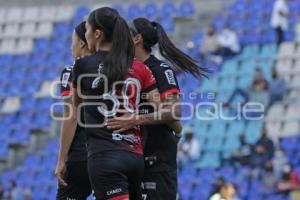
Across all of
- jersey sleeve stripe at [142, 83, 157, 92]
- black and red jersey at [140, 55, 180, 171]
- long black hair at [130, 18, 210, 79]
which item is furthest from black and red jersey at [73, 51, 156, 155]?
long black hair at [130, 18, 210, 79]

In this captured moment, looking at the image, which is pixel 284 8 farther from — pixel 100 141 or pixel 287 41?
pixel 100 141

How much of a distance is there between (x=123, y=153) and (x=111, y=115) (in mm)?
256

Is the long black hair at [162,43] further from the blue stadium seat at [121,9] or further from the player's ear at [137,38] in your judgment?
the blue stadium seat at [121,9]

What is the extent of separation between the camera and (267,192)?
13.9 m

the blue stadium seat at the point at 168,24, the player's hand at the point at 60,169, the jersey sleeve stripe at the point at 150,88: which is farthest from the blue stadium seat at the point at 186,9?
the jersey sleeve stripe at the point at 150,88

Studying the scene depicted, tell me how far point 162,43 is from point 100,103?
47.6 inches

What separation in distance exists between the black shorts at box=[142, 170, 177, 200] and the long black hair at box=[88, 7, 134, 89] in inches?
49.1

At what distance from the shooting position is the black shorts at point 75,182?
648 cm

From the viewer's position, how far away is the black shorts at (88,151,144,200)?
17.0ft

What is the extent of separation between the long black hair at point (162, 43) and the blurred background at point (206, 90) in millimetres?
5692

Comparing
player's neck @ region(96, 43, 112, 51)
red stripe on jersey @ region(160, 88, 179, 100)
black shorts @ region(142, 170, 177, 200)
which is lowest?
black shorts @ region(142, 170, 177, 200)

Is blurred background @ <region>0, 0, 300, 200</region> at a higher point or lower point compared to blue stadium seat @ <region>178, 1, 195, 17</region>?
lower

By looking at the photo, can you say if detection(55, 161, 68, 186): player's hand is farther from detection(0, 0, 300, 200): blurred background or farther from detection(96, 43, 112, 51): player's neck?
detection(0, 0, 300, 200): blurred background

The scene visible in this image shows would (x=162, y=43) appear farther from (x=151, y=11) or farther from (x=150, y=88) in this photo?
(x=151, y=11)
